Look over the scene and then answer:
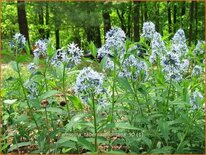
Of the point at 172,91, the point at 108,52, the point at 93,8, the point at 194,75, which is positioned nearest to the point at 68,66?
the point at 108,52

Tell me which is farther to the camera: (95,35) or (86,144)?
(95,35)

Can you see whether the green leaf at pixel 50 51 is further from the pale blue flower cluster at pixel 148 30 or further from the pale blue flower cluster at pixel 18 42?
the pale blue flower cluster at pixel 148 30

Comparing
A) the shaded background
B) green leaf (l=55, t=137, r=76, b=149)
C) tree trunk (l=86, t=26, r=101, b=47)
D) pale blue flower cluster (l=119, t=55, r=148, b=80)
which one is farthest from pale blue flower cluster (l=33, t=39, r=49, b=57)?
tree trunk (l=86, t=26, r=101, b=47)

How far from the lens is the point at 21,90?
313 cm

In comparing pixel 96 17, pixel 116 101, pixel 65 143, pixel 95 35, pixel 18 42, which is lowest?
pixel 65 143

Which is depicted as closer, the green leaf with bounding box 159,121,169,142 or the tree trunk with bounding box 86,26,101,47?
the green leaf with bounding box 159,121,169,142

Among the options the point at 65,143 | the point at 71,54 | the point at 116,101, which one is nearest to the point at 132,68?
the point at 116,101

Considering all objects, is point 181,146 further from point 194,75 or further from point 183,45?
point 183,45

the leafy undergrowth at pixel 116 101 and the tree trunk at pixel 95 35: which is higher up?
the tree trunk at pixel 95 35

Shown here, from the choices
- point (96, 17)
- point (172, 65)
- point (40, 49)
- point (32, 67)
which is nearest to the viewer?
point (172, 65)

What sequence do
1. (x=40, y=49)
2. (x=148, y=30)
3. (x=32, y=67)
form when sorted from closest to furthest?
(x=40, y=49) < (x=32, y=67) < (x=148, y=30)

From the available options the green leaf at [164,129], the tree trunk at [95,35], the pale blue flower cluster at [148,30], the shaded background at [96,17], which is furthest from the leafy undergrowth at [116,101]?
the tree trunk at [95,35]

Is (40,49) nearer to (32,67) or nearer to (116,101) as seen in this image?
(32,67)

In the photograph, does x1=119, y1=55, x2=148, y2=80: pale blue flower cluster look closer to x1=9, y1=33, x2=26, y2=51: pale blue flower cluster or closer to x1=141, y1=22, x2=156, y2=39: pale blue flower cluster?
x1=141, y1=22, x2=156, y2=39: pale blue flower cluster
